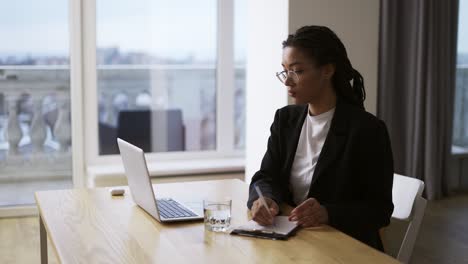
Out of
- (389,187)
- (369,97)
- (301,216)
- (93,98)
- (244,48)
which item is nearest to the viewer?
(301,216)

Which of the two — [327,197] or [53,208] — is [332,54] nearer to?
[327,197]

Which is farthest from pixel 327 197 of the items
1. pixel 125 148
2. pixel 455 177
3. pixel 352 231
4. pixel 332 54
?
pixel 455 177

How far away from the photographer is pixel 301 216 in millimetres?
2016

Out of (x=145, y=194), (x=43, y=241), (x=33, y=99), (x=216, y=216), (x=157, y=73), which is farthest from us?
(x=157, y=73)

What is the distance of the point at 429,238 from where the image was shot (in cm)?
432

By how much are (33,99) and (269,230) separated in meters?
3.32

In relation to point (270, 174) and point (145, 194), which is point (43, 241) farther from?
point (270, 174)

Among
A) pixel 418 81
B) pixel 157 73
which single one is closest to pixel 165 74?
pixel 157 73

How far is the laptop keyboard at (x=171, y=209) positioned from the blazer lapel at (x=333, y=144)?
44cm

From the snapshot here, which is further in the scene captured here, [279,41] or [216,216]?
[279,41]

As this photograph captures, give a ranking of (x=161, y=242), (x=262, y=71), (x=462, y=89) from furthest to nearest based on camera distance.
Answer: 1. (x=462, y=89)
2. (x=262, y=71)
3. (x=161, y=242)

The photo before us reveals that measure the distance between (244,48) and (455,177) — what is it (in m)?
2.17

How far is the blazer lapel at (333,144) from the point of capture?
87.7 inches

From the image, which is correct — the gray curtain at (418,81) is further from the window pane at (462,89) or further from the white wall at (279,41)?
the white wall at (279,41)
